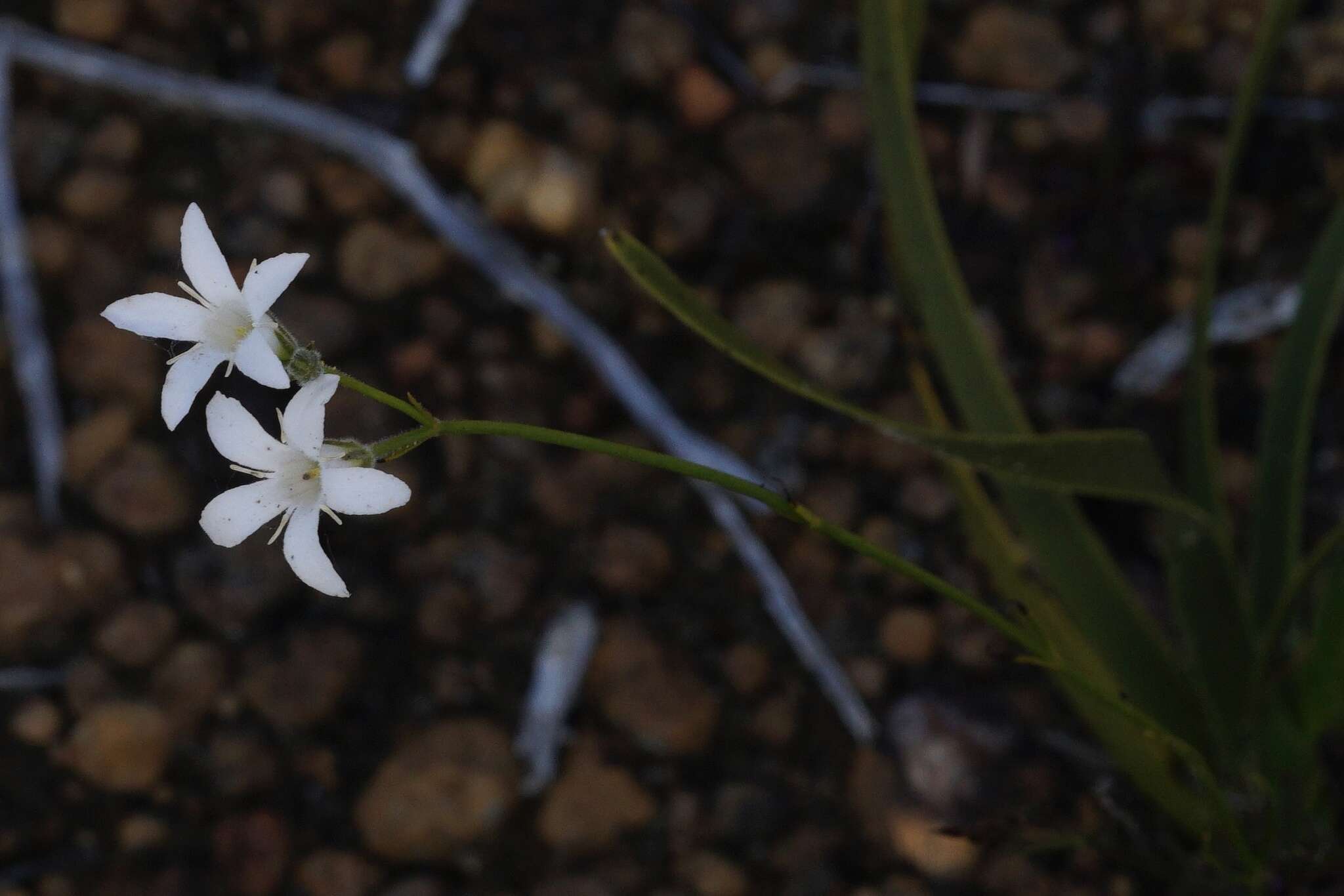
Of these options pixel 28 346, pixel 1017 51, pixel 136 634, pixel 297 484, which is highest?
pixel 1017 51

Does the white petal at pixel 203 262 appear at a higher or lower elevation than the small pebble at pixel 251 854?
higher

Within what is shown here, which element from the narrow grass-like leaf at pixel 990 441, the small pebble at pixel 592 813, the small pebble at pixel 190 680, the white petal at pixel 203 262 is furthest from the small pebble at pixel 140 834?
the narrow grass-like leaf at pixel 990 441

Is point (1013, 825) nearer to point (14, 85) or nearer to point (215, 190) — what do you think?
point (215, 190)

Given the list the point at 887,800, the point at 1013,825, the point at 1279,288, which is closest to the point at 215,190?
the point at 887,800

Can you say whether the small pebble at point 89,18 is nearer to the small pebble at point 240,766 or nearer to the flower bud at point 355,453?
the small pebble at point 240,766

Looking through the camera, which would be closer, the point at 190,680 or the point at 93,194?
the point at 190,680

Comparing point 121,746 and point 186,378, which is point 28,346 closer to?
point 121,746

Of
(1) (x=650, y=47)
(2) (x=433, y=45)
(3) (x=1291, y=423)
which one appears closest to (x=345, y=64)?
(2) (x=433, y=45)
